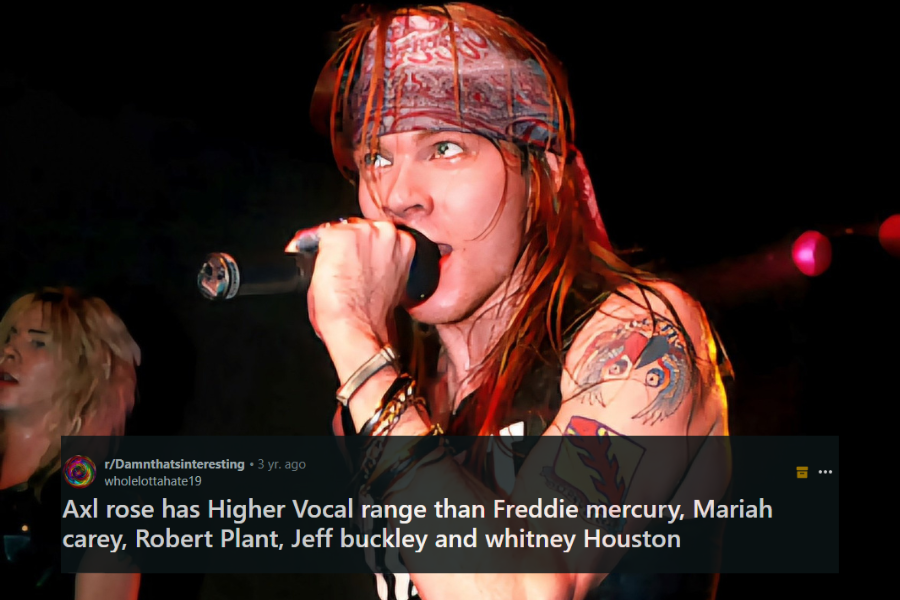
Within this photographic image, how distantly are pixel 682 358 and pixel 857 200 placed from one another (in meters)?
0.63

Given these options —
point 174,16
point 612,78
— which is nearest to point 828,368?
point 612,78

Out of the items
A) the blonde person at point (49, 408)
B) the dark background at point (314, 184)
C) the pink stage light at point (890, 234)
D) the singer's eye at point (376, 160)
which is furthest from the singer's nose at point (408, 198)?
the pink stage light at point (890, 234)

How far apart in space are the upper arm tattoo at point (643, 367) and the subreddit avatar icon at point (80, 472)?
32.6 inches

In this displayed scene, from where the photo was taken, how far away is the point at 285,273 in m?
0.79

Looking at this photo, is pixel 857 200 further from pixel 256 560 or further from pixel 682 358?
pixel 256 560

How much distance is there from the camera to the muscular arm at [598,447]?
749mm

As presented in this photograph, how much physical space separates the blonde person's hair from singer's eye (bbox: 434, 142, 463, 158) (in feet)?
2.29

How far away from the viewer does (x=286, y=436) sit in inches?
49.6

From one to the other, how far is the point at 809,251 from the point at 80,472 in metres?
1.25

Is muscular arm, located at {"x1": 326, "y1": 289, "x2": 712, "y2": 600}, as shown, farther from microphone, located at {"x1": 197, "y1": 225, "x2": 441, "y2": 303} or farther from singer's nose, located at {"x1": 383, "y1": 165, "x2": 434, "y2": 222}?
singer's nose, located at {"x1": 383, "y1": 165, "x2": 434, "y2": 222}

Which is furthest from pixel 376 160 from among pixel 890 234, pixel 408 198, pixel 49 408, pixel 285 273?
pixel 890 234

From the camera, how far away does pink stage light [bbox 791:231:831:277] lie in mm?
1249

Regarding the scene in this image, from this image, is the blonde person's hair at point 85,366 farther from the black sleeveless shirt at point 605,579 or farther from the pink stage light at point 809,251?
the pink stage light at point 809,251
